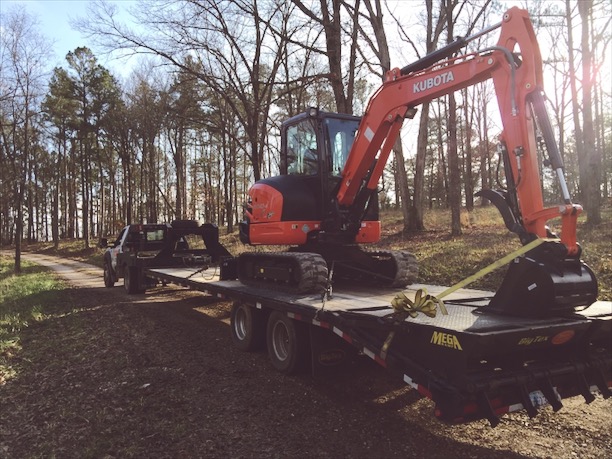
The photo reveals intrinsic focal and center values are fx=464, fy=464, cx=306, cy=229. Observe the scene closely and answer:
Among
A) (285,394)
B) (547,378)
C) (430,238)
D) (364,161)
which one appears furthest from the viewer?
(430,238)

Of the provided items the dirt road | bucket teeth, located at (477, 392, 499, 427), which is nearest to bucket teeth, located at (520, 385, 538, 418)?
bucket teeth, located at (477, 392, 499, 427)

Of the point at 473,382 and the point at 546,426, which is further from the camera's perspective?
the point at 546,426

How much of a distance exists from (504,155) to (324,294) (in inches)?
103

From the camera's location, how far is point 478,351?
3479 millimetres

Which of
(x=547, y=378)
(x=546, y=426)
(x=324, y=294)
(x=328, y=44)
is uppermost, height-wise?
(x=328, y=44)

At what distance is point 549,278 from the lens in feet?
13.1

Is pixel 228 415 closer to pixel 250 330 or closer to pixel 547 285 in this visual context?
pixel 250 330

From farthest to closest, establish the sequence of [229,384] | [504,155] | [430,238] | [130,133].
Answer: [130,133]
[430,238]
[229,384]
[504,155]

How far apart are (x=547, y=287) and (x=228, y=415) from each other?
3.23 meters

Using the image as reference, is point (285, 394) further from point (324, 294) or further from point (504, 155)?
point (504, 155)

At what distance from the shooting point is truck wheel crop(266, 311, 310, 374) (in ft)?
18.5

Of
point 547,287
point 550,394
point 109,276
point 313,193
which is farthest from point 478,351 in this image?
point 109,276

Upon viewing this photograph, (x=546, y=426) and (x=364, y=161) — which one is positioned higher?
(x=364, y=161)

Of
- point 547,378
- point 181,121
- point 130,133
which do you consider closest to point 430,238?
point 547,378
